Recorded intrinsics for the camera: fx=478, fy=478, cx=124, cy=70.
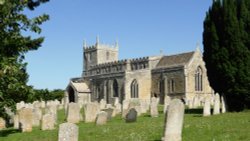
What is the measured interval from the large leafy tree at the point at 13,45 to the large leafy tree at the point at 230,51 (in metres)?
11.5

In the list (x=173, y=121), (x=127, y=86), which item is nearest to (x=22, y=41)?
(x=173, y=121)

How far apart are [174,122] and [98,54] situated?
74.2 meters

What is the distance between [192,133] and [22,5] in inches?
278

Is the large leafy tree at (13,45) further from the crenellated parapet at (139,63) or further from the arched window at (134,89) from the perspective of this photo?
the crenellated parapet at (139,63)

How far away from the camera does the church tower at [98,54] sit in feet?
285

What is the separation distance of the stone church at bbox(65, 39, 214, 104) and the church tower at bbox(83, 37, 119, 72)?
965cm

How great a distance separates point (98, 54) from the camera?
284 feet

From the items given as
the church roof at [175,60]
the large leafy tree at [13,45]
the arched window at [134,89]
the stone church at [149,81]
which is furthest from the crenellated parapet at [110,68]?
the large leafy tree at [13,45]

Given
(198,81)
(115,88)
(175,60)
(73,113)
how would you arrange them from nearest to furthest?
(73,113), (198,81), (175,60), (115,88)

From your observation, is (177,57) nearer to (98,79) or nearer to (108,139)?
(98,79)

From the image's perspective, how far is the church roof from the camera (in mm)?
59625

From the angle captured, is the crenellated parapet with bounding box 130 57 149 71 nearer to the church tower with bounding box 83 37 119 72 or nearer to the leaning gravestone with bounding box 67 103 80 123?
the church tower with bounding box 83 37 119 72

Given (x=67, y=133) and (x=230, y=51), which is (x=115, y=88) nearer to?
(x=230, y=51)

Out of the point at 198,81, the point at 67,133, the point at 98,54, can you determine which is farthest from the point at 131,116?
the point at 98,54
